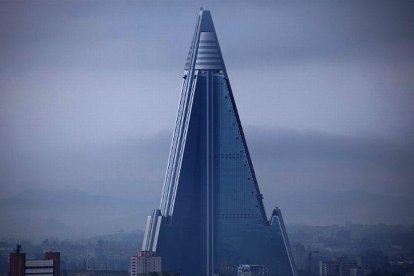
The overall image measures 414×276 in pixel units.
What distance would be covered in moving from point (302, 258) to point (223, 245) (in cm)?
155

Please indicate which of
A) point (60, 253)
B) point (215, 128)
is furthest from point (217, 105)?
point (60, 253)

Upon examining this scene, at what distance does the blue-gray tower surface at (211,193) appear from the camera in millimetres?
65375

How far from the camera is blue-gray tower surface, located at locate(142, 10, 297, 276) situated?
2574 inches

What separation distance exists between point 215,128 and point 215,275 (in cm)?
284

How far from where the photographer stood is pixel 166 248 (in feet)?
214

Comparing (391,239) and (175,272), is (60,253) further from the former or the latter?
(391,239)

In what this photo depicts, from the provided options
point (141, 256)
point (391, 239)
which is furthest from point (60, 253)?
point (391, 239)

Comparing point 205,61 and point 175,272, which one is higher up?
point 205,61

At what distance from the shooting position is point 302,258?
65688mm

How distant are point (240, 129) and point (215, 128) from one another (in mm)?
502

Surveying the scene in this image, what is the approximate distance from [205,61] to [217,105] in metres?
0.95

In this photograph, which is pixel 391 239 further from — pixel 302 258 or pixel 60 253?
pixel 60 253

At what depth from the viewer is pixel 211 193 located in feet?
217

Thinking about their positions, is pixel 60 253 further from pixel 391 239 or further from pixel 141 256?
pixel 391 239
